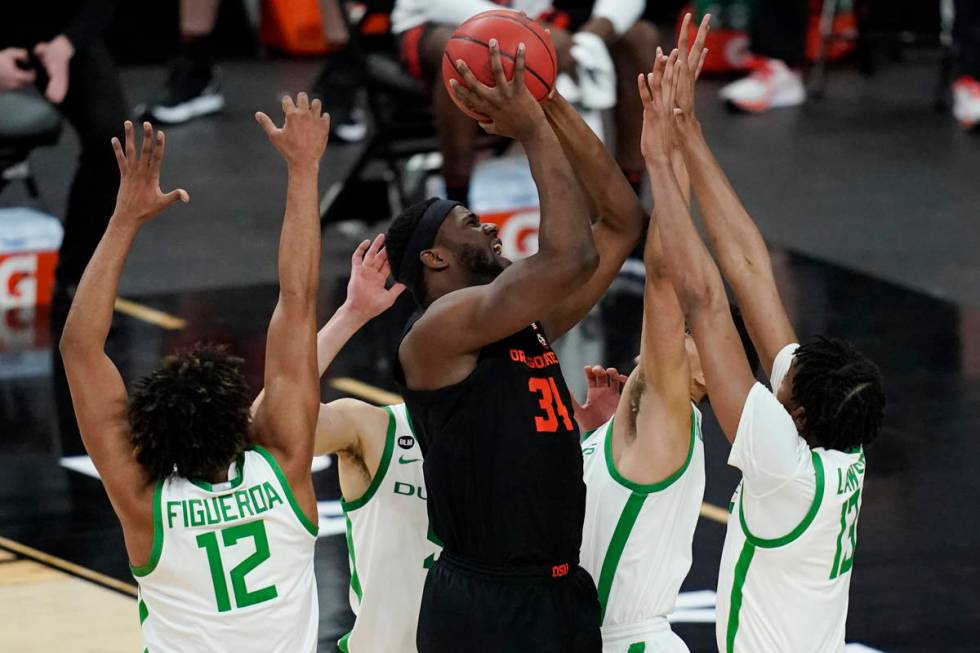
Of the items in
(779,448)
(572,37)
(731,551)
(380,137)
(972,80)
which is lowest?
(972,80)

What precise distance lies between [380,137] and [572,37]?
5.09 ft

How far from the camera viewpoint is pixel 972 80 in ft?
41.1

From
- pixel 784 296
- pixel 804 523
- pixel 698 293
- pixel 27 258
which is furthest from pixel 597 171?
pixel 27 258

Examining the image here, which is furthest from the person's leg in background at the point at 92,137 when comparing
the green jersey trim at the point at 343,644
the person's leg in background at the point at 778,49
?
the person's leg in background at the point at 778,49

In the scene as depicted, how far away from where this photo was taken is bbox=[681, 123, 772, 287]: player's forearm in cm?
446

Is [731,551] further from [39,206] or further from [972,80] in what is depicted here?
[972,80]

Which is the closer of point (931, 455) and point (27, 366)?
point (931, 455)

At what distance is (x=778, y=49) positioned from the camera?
1351 cm

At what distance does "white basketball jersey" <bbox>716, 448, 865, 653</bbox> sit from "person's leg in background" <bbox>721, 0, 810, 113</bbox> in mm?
9527

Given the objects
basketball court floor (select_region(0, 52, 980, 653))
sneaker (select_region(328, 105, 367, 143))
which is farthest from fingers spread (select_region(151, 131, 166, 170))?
sneaker (select_region(328, 105, 367, 143))

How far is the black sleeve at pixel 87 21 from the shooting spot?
27.0 ft

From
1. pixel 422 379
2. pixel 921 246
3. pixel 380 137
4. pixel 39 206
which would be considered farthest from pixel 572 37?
pixel 422 379

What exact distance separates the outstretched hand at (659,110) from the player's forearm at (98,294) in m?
1.13

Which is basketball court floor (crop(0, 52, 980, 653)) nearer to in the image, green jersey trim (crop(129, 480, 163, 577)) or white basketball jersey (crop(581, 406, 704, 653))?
white basketball jersey (crop(581, 406, 704, 653))
